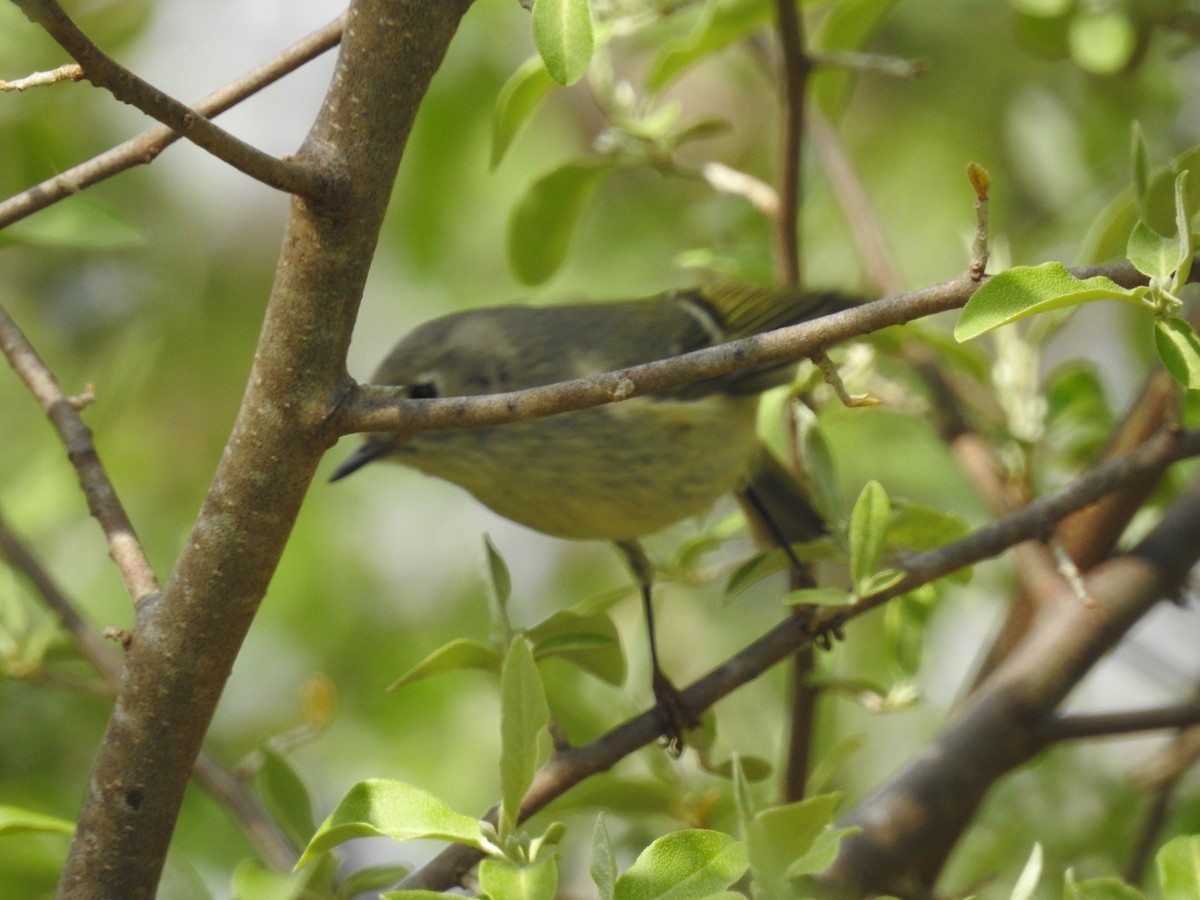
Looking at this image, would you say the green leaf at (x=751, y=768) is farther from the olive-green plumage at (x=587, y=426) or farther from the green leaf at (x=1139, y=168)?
the green leaf at (x=1139, y=168)

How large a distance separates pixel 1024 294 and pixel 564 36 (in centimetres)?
43

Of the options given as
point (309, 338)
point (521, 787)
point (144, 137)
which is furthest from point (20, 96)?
point (521, 787)

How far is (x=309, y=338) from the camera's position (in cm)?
111

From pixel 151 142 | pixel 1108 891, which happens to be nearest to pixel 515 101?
pixel 151 142

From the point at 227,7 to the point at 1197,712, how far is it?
2.90 metres

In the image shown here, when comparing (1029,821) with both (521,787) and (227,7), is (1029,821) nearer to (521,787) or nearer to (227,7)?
(521,787)

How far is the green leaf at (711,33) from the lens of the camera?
6.11 ft

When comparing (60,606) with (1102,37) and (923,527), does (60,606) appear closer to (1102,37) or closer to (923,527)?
(923,527)

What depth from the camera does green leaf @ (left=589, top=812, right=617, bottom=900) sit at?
101 centimetres

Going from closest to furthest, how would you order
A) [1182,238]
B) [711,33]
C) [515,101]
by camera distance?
[1182,238] < [515,101] < [711,33]

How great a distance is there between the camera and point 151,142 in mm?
1251

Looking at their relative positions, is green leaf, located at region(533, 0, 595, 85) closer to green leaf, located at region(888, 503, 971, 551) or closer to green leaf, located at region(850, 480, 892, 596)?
green leaf, located at region(850, 480, 892, 596)

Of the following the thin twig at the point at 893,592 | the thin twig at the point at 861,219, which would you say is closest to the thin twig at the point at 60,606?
the thin twig at the point at 893,592

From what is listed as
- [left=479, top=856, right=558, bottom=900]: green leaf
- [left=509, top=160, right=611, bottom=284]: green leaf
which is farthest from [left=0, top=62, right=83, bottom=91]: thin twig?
[left=509, top=160, right=611, bottom=284]: green leaf
